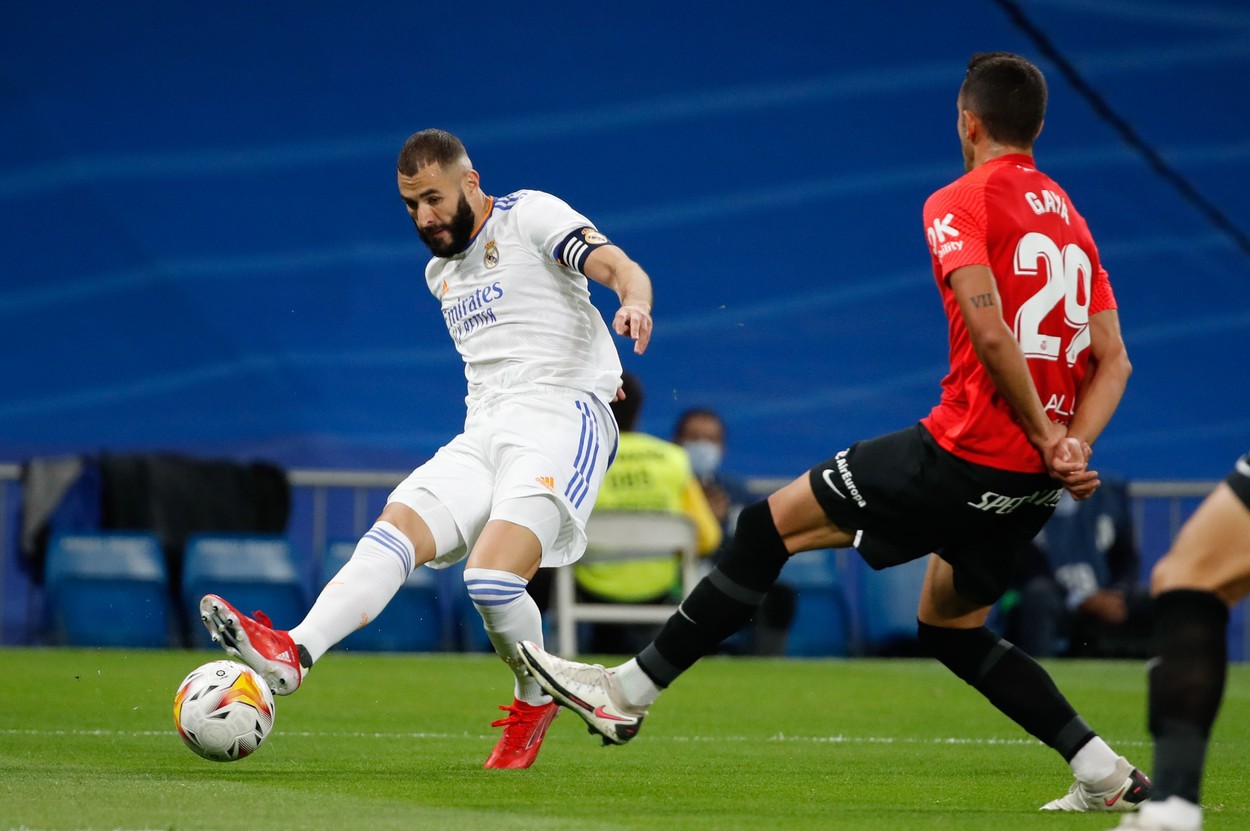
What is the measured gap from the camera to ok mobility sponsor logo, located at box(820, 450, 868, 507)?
4.77 m

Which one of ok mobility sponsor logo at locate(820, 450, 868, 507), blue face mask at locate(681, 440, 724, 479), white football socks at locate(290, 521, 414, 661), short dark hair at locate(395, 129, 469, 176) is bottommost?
blue face mask at locate(681, 440, 724, 479)

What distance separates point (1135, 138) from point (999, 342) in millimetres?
9988

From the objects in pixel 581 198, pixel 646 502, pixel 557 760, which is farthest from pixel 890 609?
pixel 557 760

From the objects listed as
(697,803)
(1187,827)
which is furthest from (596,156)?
(1187,827)

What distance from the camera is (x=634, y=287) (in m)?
5.30

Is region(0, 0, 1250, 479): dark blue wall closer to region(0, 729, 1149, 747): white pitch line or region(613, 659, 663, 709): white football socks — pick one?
region(0, 729, 1149, 747): white pitch line

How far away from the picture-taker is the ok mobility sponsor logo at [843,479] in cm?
477

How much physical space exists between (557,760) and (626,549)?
473 centimetres

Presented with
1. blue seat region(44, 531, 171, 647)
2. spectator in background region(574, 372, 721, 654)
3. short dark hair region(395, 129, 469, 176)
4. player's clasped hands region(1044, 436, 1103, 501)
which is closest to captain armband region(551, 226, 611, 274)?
short dark hair region(395, 129, 469, 176)

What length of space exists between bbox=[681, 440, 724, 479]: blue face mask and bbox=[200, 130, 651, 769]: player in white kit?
18.9ft

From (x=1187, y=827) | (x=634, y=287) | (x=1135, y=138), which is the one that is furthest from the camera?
(x=1135, y=138)

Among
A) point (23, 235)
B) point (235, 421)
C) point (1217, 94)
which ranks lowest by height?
point (235, 421)

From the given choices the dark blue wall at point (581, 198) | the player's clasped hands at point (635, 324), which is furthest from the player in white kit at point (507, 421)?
the dark blue wall at point (581, 198)

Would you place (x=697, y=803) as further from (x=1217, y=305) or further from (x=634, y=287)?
(x=1217, y=305)
